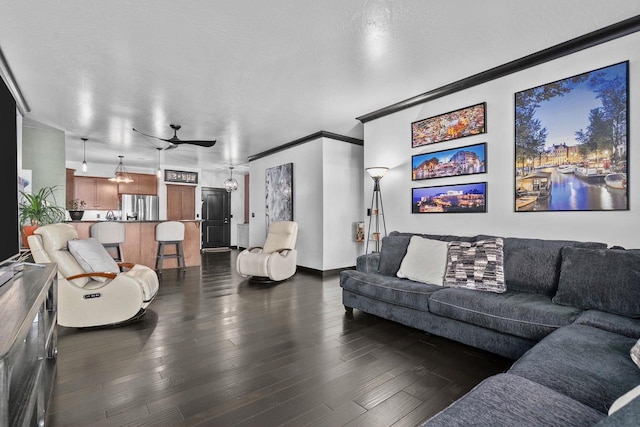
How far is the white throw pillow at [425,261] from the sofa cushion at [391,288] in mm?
81

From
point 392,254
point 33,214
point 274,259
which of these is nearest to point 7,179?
point 33,214

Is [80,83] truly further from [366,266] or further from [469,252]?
[469,252]

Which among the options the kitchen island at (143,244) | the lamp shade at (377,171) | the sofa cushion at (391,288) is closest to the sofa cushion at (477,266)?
the sofa cushion at (391,288)

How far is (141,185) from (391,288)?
28.3ft

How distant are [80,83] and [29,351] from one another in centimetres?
305

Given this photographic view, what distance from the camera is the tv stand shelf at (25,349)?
3.09 ft

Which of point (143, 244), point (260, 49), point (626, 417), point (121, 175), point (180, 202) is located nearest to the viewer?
point (626, 417)

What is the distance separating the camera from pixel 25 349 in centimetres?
204

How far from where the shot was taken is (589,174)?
2.74 m

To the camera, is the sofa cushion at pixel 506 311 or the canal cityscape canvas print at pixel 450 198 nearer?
the sofa cushion at pixel 506 311

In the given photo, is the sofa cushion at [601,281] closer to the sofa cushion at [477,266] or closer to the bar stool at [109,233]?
the sofa cushion at [477,266]

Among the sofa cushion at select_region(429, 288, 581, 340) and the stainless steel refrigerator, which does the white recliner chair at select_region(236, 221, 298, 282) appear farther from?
the stainless steel refrigerator

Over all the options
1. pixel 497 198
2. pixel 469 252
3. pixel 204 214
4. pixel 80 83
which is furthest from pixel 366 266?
pixel 204 214

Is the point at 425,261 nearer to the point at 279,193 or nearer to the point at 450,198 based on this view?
the point at 450,198
